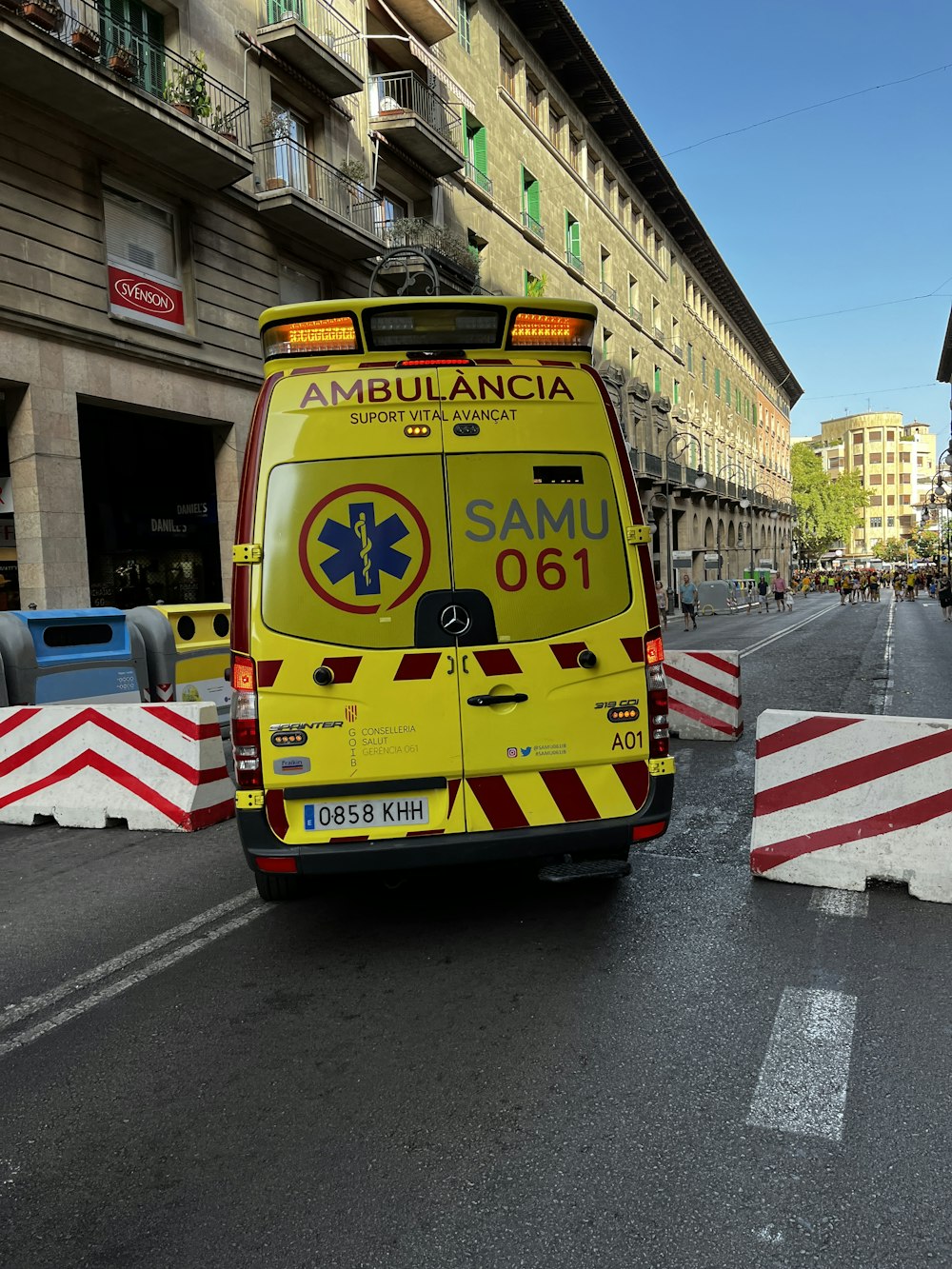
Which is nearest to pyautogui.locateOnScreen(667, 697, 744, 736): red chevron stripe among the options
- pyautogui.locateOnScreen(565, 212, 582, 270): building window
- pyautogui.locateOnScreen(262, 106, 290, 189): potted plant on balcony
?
pyautogui.locateOnScreen(262, 106, 290, 189): potted plant on balcony

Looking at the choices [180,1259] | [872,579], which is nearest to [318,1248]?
[180,1259]

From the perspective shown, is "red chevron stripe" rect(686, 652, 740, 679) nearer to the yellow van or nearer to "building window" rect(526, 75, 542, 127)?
the yellow van

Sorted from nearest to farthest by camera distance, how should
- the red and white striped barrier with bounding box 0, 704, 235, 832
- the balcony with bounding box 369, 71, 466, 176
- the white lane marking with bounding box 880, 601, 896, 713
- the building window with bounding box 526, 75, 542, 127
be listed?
1. the red and white striped barrier with bounding box 0, 704, 235, 832
2. the white lane marking with bounding box 880, 601, 896, 713
3. the balcony with bounding box 369, 71, 466, 176
4. the building window with bounding box 526, 75, 542, 127

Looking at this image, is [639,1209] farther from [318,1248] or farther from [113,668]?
[113,668]

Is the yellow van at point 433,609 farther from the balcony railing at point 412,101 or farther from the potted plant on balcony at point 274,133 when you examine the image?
the balcony railing at point 412,101

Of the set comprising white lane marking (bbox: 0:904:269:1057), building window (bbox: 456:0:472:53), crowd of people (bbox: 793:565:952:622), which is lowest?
crowd of people (bbox: 793:565:952:622)

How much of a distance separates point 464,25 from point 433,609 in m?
29.2

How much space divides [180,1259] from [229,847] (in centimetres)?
385

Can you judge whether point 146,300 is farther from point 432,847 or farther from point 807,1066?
point 807,1066

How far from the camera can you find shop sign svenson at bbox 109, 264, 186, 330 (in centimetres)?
1462

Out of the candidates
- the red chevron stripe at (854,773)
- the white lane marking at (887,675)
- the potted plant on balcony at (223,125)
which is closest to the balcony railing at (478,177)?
the potted plant on balcony at (223,125)

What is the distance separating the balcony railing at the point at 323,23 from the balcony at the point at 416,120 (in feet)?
3.07

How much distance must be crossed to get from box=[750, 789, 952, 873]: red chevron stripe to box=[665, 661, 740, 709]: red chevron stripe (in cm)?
444

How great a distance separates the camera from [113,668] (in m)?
8.69
